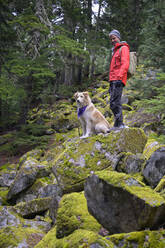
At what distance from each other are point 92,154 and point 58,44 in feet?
22.1

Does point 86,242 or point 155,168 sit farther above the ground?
point 155,168

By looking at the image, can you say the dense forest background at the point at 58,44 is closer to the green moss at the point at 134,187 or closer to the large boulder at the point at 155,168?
the large boulder at the point at 155,168

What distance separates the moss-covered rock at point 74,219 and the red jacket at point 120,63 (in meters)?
3.00

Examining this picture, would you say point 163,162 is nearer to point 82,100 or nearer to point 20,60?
point 82,100

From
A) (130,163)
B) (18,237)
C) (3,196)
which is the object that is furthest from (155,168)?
(3,196)

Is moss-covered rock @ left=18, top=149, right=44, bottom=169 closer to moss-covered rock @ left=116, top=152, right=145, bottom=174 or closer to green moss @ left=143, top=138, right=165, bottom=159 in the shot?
moss-covered rock @ left=116, top=152, right=145, bottom=174

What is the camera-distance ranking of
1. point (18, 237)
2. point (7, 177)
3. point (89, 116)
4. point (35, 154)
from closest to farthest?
1. point (18, 237)
2. point (89, 116)
3. point (7, 177)
4. point (35, 154)

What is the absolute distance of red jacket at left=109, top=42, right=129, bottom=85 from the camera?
483cm

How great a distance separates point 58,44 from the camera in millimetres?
9727

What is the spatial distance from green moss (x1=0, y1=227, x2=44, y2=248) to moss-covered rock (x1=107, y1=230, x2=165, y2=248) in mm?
2444

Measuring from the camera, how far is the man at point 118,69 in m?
4.85

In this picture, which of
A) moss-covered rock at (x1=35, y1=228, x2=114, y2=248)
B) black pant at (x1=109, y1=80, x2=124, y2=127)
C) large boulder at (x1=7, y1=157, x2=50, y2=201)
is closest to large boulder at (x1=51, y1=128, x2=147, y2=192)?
black pant at (x1=109, y1=80, x2=124, y2=127)

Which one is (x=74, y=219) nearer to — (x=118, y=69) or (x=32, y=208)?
(x=32, y=208)

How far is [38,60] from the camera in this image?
11375 mm
